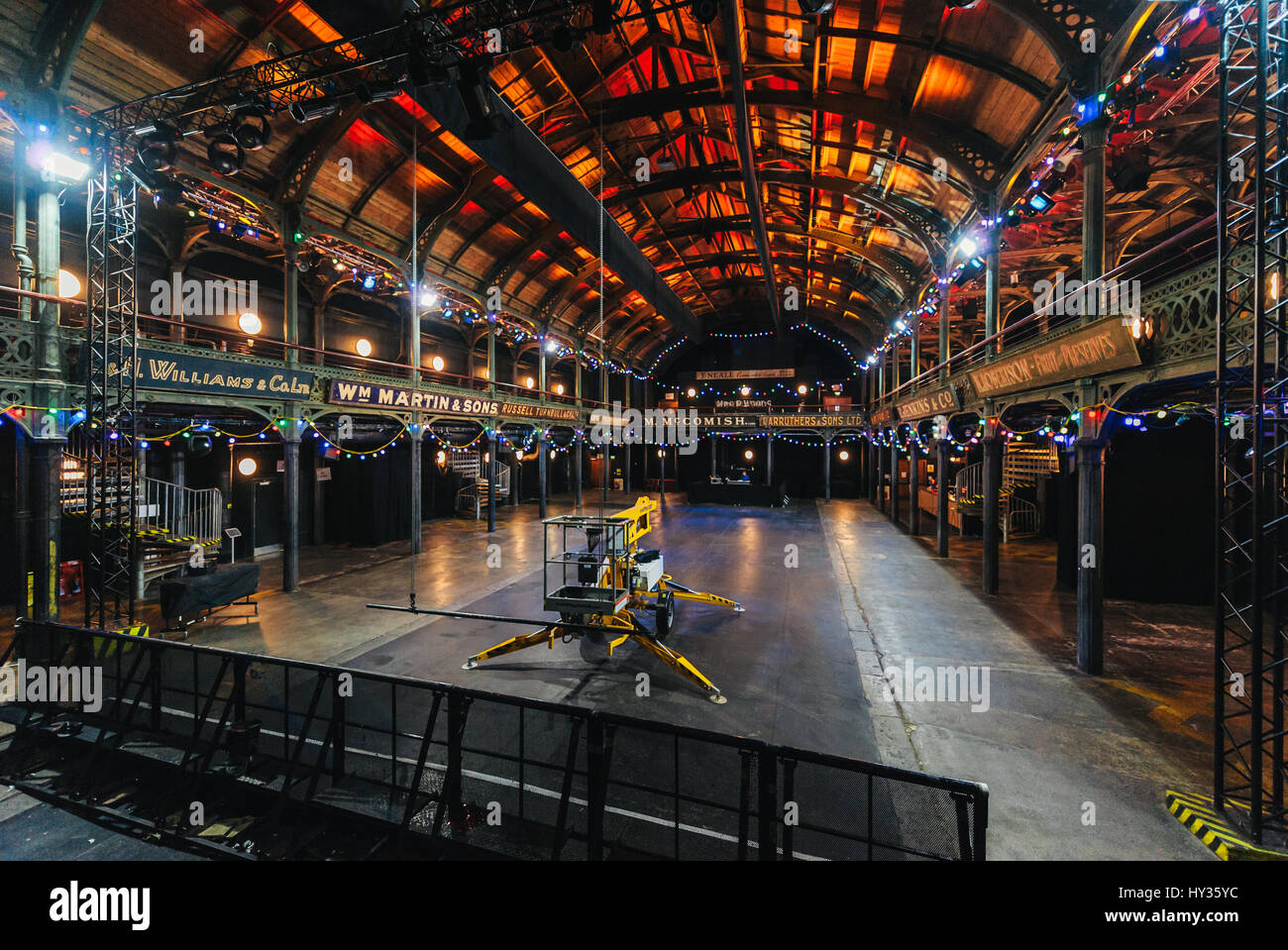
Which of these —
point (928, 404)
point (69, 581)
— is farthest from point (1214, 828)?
point (69, 581)

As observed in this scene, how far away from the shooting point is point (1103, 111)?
725 cm

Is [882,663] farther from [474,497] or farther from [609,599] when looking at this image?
[474,497]

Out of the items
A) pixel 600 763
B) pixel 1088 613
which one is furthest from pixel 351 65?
pixel 1088 613

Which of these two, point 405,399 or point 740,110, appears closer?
point 740,110

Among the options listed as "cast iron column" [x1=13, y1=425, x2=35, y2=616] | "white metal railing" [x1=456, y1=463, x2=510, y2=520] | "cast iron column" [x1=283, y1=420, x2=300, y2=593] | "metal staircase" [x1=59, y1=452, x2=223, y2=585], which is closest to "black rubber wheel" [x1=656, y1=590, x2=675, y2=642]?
"cast iron column" [x1=283, y1=420, x2=300, y2=593]

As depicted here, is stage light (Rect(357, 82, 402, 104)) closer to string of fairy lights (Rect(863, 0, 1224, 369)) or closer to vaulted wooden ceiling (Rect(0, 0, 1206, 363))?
vaulted wooden ceiling (Rect(0, 0, 1206, 363))

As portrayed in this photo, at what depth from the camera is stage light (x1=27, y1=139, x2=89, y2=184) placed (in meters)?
7.84

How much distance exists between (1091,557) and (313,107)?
44.5ft

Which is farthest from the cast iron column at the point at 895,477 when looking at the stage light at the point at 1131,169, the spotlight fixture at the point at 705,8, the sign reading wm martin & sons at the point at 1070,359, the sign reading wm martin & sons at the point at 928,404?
the spotlight fixture at the point at 705,8

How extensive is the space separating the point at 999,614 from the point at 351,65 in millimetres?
14149

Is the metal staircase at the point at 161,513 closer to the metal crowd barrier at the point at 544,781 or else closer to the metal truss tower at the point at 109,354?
the metal truss tower at the point at 109,354

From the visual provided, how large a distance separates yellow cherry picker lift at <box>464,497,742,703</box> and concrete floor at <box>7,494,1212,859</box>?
34 centimetres

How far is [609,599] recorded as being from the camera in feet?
22.6
